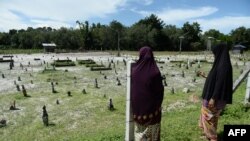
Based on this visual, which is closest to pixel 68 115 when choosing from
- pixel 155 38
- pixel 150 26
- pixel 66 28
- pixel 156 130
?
pixel 156 130

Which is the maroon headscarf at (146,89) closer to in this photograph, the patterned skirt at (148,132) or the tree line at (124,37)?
the patterned skirt at (148,132)

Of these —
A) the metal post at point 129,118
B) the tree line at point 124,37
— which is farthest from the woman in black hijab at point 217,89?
the tree line at point 124,37

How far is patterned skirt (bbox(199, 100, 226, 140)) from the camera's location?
590 centimetres

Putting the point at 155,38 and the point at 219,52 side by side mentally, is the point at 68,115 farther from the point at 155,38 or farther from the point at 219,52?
the point at 155,38

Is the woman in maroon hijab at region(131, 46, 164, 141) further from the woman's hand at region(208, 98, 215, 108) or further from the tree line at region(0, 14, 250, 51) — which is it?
the tree line at region(0, 14, 250, 51)

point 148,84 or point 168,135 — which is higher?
point 148,84

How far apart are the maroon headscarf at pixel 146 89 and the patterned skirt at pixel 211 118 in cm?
115

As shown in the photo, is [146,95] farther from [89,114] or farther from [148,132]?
[89,114]

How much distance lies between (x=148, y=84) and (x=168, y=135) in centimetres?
220

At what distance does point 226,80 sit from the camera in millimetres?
5594

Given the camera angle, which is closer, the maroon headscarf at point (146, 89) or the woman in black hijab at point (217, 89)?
the maroon headscarf at point (146, 89)

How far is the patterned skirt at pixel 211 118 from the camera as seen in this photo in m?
5.90

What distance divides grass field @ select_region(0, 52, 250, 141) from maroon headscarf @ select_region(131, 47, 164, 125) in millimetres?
1522

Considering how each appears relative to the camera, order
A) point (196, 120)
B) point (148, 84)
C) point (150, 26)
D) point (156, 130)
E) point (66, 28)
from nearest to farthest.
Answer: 1. point (148, 84)
2. point (156, 130)
3. point (196, 120)
4. point (150, 26)
5. point (66, 28)
